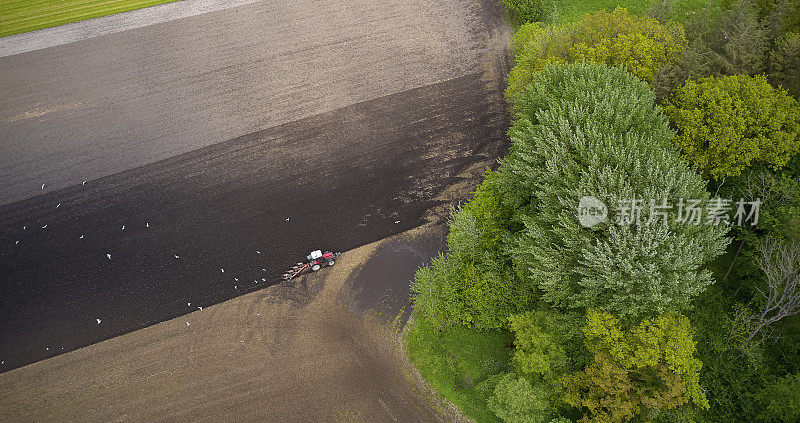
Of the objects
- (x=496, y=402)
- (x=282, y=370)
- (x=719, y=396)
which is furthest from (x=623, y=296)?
(x=282, y=370)

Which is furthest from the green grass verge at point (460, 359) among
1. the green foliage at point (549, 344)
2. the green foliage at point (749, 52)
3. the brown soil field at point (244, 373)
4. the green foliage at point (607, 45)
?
the green foliage at point (749, 52)

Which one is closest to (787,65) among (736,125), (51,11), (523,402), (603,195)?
(736,125)

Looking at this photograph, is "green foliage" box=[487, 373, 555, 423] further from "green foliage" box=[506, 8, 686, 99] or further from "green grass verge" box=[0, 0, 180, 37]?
"green grass verge" box=[0, 0, 180, 37]

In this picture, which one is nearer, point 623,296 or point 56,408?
point 623,296

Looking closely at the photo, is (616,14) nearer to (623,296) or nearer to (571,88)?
(571,88)

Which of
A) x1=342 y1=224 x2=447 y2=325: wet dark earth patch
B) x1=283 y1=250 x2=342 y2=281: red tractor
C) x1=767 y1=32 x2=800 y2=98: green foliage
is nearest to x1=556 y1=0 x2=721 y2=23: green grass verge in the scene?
x1=767 y1=32 x2=800 y2=98: green foliage
